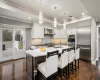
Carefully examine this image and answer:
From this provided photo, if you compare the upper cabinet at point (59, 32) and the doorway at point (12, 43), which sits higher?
the upper cabinet at point (59, 32)

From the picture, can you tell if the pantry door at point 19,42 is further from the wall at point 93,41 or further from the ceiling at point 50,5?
the wall at point 93,41

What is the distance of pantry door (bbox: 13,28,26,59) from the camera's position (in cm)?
518

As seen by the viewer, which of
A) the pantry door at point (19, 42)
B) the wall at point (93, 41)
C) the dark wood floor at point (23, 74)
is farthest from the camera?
the pantry door at point (19, 42)

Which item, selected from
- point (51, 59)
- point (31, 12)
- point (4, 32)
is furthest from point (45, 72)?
point (4, 32)

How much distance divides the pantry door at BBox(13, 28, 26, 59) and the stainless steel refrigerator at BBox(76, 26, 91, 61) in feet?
13.0

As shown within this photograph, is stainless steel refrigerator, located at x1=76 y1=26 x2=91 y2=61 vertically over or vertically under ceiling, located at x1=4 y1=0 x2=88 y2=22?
under

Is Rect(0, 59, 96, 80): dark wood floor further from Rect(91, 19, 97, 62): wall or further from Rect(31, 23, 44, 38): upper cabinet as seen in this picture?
Rect(31, 23, 44, 38): upper cabinet

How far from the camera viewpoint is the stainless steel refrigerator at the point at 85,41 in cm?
455

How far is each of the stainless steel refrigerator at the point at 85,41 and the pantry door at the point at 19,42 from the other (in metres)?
3.97

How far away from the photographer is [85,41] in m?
4.72

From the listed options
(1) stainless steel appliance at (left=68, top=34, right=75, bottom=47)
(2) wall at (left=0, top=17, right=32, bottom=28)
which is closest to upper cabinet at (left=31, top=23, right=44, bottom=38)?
(2) wall at (left=0, top=17, right=32, bottom=28)

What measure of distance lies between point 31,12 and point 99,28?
13.1 feet

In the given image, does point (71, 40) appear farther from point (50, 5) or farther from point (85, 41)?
point (50, 5)

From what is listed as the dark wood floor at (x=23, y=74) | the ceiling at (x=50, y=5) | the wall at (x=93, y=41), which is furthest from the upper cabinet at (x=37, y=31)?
the wall at (x=93, y=41)
